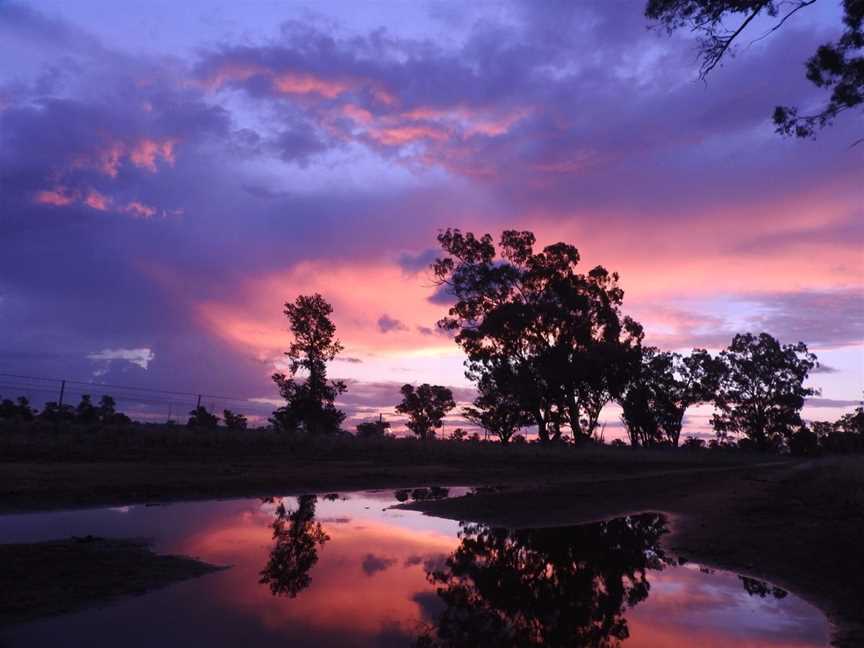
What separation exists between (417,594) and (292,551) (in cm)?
318

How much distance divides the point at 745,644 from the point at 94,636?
22.2ft

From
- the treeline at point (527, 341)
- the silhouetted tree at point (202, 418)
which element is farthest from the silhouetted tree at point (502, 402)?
the silhouetted tree at point (202, 418)

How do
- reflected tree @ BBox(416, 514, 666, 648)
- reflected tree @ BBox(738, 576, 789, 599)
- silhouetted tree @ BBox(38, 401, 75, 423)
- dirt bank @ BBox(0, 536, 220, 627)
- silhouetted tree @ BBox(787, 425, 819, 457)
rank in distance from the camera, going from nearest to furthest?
1. reflected tree @ BBox(416, 514, 666, 648)
2. dirt bank @ BBox(0, 536, 220, 627)
3. reflected tree @ BBox(738, 576, 789, 599)
4. silhouetted tree @ BBox(38, 401, 75, 423)
5. silhouetted tree @ BBox(787, 425, 819, 457)

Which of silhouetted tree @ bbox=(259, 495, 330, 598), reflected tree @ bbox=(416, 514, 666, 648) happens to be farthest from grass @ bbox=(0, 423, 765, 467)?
reflected tree @ bbox=(416, 514, 666, 648)

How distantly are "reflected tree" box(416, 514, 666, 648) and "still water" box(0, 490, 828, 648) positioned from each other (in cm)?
2

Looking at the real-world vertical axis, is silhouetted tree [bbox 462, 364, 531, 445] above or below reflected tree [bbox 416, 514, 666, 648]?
above

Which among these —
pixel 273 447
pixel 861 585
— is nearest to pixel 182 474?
pixel 273 447

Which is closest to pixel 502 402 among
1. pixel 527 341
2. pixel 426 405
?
pixel 527 341

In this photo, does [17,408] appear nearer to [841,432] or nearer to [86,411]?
[86,411]

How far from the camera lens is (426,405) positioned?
91.4m

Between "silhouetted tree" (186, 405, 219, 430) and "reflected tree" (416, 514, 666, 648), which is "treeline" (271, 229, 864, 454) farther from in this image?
"reflected tree" (416, 514, 666, 648)

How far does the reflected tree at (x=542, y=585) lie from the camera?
257 inches

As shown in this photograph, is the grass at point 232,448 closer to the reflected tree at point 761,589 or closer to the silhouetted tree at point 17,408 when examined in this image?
the silhouetted tree at point 17,408

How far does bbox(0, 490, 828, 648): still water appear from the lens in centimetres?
637
